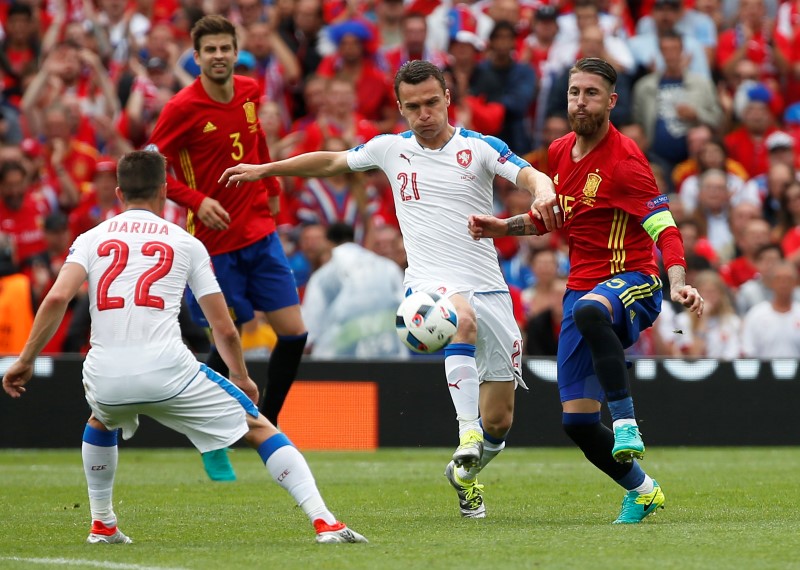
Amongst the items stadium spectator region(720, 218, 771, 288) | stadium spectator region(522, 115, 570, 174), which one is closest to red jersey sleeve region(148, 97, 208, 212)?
stadium spectator region(522, 115, 570, 174)

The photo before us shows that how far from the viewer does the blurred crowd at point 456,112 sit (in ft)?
51.5

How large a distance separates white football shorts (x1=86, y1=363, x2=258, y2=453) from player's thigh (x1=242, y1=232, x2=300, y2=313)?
11.6 ft

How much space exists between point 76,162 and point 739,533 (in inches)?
484

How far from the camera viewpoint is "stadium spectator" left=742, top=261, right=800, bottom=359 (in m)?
15.2

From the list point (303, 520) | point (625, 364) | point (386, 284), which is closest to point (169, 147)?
point (303, 520)

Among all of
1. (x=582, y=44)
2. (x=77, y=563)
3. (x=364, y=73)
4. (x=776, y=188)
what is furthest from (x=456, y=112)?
(x=77, y=563)

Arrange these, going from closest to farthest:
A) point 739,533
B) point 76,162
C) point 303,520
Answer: point 739,533 → point 303,520 → point 76,162

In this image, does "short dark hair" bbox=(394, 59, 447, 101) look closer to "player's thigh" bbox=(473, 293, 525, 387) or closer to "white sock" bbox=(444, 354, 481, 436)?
"player's thigh" bbox=(473, 293, 525, 387)

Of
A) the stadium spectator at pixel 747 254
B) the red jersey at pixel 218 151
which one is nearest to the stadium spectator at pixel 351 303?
the stadium spectator at pixel 747 254

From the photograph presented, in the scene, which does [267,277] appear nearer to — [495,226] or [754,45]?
[495,226]

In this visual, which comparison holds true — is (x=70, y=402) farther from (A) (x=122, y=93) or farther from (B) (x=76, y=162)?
(A) (x=122, y=93)

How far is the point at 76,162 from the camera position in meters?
17.6

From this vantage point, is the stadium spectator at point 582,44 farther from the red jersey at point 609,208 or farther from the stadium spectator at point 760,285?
the red jersey at point 609,208

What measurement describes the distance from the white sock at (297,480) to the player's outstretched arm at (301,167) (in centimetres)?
222
